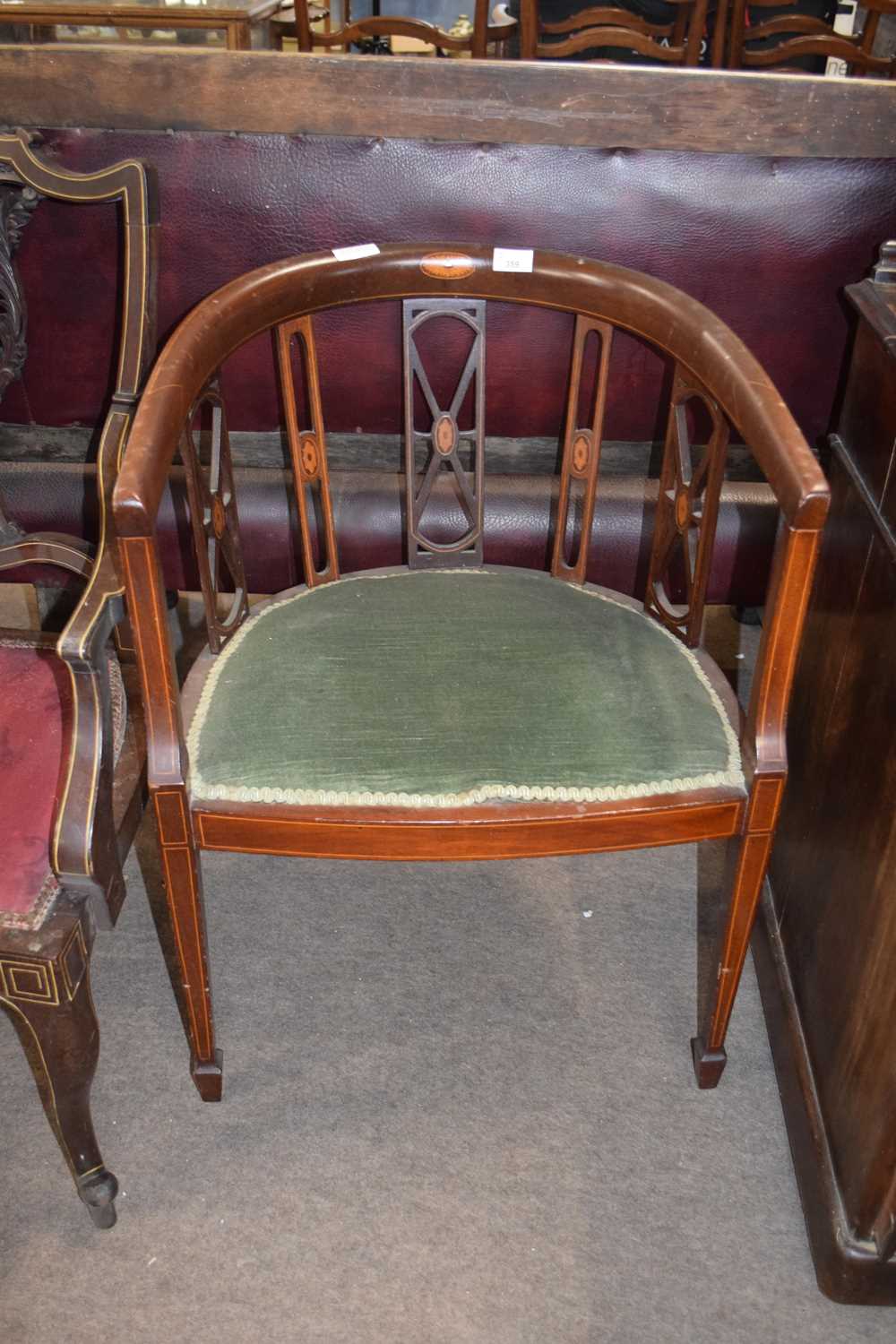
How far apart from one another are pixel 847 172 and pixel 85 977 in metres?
1.33

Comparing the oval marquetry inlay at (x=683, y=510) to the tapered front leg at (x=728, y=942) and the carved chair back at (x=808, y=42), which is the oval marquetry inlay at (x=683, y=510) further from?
the carved chair back at (x=808, y=42)

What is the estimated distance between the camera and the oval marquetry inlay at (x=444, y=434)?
55.0 inches

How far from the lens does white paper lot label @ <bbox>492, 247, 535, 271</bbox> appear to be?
1293 mm

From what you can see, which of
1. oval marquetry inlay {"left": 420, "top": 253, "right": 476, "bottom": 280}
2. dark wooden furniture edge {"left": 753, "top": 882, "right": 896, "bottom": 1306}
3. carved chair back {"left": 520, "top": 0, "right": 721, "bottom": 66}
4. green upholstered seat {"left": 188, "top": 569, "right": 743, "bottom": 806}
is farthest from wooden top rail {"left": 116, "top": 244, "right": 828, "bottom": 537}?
carved chair back {"left": 520, "top": 0, "right": 721, "bottom": 66}

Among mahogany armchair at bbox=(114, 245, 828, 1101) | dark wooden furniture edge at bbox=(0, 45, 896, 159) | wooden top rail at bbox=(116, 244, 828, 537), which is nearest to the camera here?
wooden top rail at bbox=(116, 244, 828, 537)

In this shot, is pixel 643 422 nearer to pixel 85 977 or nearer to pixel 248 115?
pixel 248 115

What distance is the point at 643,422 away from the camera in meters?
1.69

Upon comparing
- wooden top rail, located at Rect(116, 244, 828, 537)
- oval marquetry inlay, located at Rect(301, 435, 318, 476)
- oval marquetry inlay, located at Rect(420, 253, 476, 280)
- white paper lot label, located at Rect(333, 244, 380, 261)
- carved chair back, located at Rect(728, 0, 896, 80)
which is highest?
carved chair back, located at Rect(728, 0, 896, 80)

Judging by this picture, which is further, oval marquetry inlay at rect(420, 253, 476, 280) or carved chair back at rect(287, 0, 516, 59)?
carved chair back at rect(287, 0, 516, 59)

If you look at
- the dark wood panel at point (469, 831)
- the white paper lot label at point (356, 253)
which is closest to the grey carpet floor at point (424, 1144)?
the dark wood panel at point (469, 831)

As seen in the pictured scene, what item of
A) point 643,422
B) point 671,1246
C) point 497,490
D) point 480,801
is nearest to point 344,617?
point 480,801

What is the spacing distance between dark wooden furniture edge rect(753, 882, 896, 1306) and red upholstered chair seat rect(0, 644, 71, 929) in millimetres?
833

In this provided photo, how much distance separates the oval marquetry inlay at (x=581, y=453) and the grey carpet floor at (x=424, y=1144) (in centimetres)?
62

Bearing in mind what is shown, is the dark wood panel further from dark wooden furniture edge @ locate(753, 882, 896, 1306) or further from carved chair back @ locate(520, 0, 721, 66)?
carved chair back @ locate(520, 0, 721, 66)
